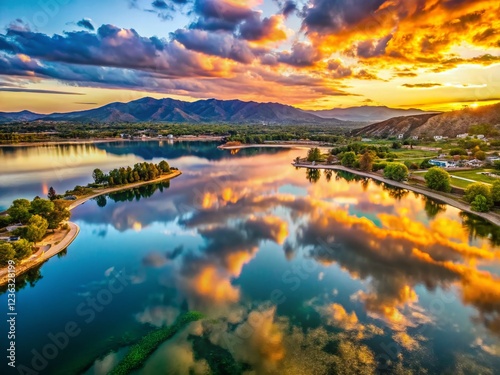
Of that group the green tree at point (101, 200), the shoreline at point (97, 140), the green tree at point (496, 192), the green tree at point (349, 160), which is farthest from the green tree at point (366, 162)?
the shoreline at point (97, 140)

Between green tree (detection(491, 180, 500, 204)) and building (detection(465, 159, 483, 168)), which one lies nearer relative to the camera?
green tree (detection(491, 180, 500, 204))

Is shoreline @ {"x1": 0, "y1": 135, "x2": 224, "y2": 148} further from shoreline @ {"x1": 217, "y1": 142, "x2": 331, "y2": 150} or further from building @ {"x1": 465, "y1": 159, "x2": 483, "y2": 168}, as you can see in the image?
building @ {"x1": 465, "y1": 159, "x2": 483, "y2": 168}

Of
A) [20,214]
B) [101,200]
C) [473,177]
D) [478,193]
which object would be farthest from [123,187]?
[473,177]

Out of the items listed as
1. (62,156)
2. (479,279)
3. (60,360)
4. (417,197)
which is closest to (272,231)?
(479,279)

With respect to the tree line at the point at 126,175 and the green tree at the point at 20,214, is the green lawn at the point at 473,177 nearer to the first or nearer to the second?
the tree line at the point at 126,175

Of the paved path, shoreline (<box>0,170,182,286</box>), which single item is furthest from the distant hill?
shoreline (<box>0,170,182,286</box>)

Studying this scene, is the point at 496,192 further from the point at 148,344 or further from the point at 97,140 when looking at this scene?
the point at 97,140
